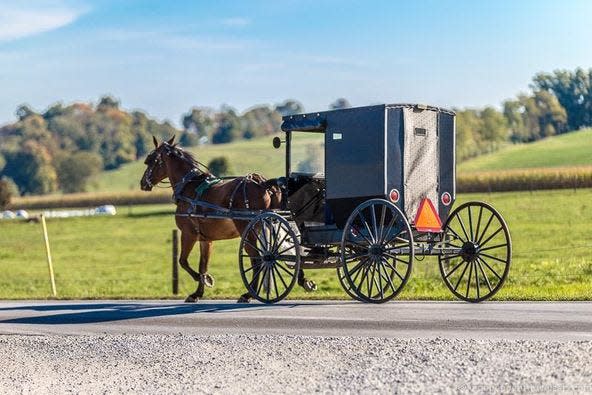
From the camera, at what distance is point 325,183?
49.4 feet

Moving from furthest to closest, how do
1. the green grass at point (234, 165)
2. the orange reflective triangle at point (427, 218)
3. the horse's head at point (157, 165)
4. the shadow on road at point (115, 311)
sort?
the green grass at point (234, 165) < the horse's head at point (157, 165) < the shadow on road at point (115, 311) < the orange reflective triangle at point (427, 218)

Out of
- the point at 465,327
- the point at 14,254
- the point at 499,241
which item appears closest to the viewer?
the point at 465,327

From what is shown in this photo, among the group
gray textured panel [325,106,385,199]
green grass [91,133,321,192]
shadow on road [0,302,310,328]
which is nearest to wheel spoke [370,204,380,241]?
gray textured panel [325,106,385,199]

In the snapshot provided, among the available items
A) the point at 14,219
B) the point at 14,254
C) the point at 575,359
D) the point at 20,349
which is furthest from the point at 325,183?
the point at 14,219

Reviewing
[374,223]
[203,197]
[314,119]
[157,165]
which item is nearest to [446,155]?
[374,223]

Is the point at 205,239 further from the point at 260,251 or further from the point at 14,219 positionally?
the point at 14,219

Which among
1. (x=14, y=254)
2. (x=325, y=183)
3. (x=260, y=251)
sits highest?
(x=325, y=183)

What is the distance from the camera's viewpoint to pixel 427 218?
14.8 metres

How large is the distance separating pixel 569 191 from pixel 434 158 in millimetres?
38576

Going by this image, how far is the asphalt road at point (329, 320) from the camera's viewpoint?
1194 centimetres

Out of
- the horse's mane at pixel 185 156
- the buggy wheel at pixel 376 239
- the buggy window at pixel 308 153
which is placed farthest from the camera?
the horse's mane at pixel 185 156

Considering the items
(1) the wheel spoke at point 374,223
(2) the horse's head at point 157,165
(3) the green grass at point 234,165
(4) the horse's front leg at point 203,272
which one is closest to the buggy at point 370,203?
(1) the wheel spoke at point 374,223

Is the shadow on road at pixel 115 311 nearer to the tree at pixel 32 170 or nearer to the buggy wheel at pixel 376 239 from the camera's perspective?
the buggy wheel at pixel 376 239

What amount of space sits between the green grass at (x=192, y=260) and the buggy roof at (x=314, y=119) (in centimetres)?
331
